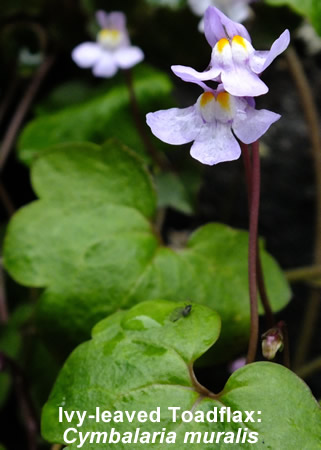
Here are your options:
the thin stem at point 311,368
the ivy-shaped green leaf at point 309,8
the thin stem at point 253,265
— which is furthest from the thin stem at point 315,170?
the thin stem at point 253,265

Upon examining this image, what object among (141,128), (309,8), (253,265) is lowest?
(141,128)

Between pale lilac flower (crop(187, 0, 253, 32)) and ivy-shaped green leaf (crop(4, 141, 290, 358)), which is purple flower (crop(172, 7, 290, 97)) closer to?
ivy-shaped green leaf (crop(4, 141, 290, 358))

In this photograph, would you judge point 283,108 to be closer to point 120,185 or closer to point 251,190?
point 120,185

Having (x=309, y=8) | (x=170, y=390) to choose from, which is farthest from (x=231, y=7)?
(x=170, y=390)

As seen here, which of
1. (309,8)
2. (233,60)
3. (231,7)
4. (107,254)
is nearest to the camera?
(233,60)

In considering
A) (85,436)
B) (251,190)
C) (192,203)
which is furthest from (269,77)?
(85,436)

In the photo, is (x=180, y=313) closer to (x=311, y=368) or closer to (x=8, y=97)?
(x=311, y=368)
